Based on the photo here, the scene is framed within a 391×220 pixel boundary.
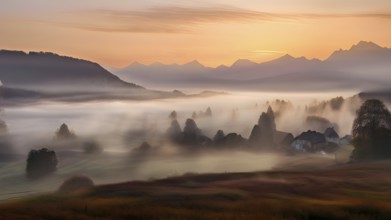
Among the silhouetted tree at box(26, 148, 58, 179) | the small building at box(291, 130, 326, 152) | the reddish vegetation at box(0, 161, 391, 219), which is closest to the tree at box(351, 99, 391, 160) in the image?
the reddish vegetation at box(0, 161, 391, 219)

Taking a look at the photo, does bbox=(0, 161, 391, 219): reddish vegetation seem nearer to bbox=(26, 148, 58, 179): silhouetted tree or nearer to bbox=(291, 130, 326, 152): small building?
bbox=(26, 148, 58, 179): silhouetted tree

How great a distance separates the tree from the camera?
119938 mm

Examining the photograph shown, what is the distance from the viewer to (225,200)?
5322cm

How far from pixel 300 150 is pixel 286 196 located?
134 metres

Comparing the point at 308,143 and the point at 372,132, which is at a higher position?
the point at 372,132

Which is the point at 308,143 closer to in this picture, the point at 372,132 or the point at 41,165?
the point at 372,132

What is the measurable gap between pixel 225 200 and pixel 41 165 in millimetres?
106821

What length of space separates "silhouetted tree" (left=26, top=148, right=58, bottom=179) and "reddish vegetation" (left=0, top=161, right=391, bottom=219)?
88.7 m

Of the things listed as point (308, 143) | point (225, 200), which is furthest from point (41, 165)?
point (225, 200)

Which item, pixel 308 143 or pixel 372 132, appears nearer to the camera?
pixel 372 132

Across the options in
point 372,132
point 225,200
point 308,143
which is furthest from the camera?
point 308,143

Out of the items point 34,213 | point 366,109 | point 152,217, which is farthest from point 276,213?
point 366,109

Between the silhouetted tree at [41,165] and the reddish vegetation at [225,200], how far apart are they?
8870 centimetres

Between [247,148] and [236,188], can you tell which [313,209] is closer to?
[236,188]
